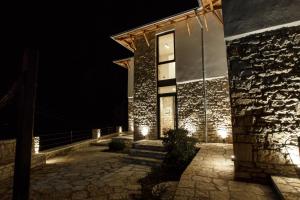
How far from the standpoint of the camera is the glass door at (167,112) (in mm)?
9508

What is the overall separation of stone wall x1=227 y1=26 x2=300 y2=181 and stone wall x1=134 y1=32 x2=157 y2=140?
597cm

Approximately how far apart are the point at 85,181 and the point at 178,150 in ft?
9.04

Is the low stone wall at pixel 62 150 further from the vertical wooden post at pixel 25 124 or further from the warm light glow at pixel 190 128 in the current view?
the warm light glow at pixel 190 128

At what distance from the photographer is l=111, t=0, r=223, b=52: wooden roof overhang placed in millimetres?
7913

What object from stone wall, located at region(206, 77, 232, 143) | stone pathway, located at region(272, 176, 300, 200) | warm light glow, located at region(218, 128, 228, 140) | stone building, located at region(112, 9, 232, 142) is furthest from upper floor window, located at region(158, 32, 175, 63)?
stone pathway, located at region(272, 176, 300, 200)

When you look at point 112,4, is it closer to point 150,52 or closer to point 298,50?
point 150,52

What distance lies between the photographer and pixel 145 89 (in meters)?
9.81

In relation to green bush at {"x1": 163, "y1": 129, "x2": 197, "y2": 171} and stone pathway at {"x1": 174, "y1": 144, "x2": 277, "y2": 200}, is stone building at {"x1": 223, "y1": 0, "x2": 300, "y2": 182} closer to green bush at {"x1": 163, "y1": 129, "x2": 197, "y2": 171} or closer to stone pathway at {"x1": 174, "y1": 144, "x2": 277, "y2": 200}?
stone pathway at {"x1": 174, "y1": 144, "x2": 277, "y2": 200}

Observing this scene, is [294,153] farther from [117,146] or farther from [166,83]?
[117,146]

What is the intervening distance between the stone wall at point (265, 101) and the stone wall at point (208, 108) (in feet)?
14.5

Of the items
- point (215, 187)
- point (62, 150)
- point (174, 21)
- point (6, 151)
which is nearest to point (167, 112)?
point (174, 21)

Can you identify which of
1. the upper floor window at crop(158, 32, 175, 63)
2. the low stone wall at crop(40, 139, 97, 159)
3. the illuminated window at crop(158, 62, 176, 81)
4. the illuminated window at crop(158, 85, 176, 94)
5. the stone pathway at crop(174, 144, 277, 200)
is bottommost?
the low stone wall at crop(40, 139, 97, 159)

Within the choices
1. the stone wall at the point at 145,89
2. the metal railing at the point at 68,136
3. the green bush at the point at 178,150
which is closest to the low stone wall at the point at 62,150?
the metal railing at the point at 68,136

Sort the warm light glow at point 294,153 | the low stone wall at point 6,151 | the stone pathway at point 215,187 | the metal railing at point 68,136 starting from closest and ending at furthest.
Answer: the stone pathway at point 215,187 < the warm light glow at point 294,153 < the low stone wall at point 6,151 < the metal railing at point 68,136
